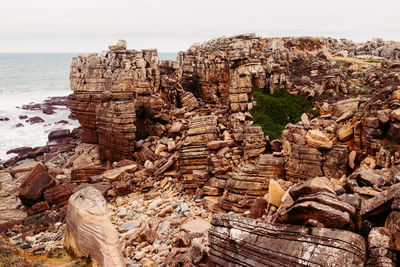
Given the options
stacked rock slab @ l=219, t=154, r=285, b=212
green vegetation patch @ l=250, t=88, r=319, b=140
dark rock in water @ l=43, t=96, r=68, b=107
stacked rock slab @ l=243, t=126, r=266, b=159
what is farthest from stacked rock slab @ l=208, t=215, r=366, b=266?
dark rock in water @ l=43, t=96, r=68, b=107

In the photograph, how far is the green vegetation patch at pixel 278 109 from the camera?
17.8 metres

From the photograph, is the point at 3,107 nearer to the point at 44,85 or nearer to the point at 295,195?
the point at 44,85

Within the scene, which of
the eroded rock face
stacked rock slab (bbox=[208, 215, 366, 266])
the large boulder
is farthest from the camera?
the large boulder

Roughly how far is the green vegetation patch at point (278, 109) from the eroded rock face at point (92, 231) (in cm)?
1225

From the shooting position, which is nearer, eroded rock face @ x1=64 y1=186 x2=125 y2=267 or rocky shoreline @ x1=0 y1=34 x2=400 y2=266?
rocky shoreline @ x1=0 y1=34 x2=400 y2=266

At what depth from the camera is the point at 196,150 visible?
16688 mm

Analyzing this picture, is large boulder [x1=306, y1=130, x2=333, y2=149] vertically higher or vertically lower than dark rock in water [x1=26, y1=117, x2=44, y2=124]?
higher

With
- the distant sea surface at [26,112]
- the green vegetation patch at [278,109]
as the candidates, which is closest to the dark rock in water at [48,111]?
the distant sea surface at [26,112]

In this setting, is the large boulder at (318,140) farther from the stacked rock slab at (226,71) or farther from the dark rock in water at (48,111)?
the dark rock in water at (48,111)

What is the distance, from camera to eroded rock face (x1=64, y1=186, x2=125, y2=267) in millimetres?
6344

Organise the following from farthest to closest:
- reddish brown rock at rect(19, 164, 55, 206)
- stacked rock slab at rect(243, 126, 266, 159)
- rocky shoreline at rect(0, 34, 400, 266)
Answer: reddish brown rock at rect(19, 164, 55, 206), stacked rock slab at rect(243, 126, 266, 159), rocky shoreline at rect(0, 34, 400, 266)

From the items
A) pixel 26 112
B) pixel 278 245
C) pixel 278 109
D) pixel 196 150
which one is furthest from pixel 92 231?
pixel 26 112

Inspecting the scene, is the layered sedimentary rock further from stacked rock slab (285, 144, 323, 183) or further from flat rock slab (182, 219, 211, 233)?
stacked rock slab (285, 144, 323, 183)

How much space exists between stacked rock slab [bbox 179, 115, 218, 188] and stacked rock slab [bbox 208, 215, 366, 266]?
9910 mm
